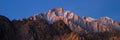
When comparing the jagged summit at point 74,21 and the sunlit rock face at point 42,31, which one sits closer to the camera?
the sunlit rock face at point 42,31

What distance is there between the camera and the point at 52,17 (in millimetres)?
133625

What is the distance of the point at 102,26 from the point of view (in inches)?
5448

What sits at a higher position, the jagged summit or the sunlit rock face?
the jagged summit

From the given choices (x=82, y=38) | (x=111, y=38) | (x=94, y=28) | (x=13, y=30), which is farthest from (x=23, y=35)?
(x=94, y=28)

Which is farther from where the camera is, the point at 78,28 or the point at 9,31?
the point at 78,28

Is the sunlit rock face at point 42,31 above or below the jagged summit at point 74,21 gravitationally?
below

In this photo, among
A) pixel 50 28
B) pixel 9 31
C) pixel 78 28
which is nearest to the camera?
pixel 9 31

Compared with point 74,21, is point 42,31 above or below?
below

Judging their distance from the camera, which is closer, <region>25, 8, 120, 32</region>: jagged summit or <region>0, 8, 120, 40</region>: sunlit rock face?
<region>0, 8, 120, 40</region>: sunlit rock face

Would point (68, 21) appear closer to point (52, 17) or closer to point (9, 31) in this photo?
point (52, 17)

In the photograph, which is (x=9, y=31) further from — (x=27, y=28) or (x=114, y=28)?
(x=114, y=28)

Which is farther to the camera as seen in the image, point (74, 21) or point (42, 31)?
point (74, 21)

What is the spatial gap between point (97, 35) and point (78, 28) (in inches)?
545

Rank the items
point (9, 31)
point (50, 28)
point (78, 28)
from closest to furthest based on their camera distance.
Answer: point (9, 31) < point (50, 28) < point (78, 28)
